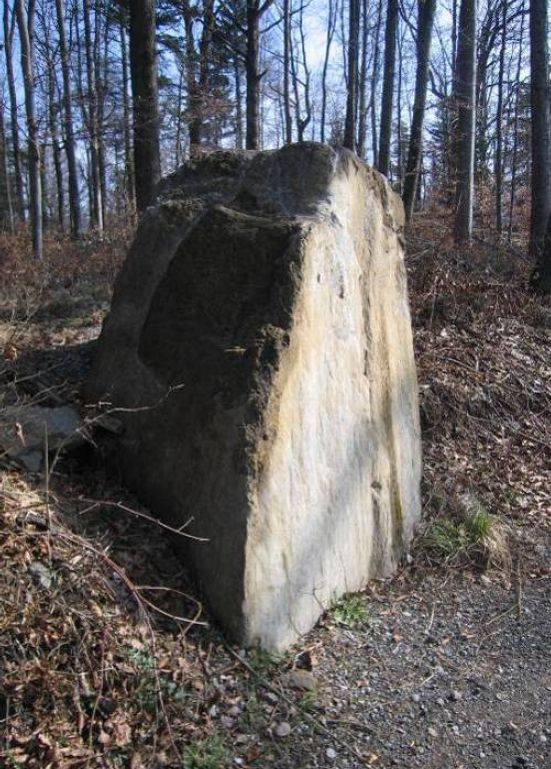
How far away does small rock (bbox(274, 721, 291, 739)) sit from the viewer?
3006mm

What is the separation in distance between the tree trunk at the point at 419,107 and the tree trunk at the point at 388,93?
3.10 ft

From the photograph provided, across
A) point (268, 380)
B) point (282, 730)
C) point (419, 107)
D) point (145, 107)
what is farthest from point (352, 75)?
point (282, 730)

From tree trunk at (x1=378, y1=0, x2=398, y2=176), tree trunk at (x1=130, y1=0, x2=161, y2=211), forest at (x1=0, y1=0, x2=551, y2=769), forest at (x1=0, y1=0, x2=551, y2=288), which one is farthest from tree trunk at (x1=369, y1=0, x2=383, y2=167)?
forest at (x1=0, y1=0, x2=551, y2=769)

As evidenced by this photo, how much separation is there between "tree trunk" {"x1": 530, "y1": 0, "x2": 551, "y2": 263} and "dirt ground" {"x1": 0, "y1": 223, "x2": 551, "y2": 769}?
6825 mm

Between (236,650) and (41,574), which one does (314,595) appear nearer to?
(236,650)

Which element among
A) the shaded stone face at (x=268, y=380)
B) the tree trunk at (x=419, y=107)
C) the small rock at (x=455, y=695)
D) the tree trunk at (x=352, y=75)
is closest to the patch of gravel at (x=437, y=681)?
the small rock at (x=455, y=695)

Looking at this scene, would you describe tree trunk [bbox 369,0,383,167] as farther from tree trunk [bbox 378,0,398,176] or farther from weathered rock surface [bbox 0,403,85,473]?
weathered rock surface [bbox 0,403,85,473]

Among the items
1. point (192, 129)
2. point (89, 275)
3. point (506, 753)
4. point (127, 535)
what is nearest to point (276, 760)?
point (506, 753)

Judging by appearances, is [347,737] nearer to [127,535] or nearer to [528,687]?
[528,687]

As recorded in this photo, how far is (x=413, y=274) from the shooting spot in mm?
8117

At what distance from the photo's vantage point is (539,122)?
34.8 ft

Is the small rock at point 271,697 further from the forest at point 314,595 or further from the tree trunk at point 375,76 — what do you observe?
the tree trunk at point 375,76

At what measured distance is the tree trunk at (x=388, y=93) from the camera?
44.9 feet

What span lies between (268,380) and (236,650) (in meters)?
1.42
